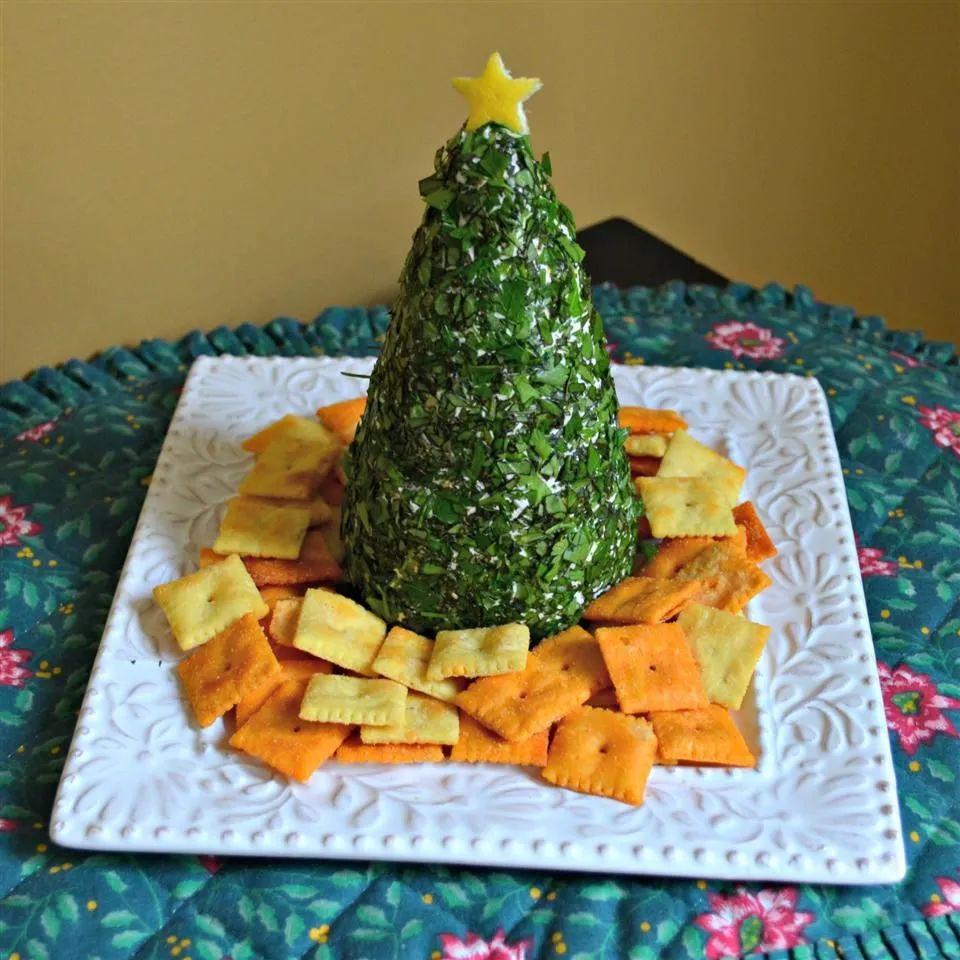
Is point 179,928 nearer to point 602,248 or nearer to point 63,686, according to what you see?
point 63,686

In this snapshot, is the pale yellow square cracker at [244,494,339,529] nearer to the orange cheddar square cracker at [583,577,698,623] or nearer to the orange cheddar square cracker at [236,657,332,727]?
the orange cheddar square cracker at [236,657,332,727]

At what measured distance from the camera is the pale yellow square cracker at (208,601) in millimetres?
1065

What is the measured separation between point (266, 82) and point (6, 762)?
0.89 meters

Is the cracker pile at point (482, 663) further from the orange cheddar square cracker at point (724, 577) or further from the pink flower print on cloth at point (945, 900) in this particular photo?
the pink flower print on cloth at point (945, 900)

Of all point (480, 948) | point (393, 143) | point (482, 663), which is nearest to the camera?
point (480, 948)

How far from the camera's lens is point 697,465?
48.8 inches

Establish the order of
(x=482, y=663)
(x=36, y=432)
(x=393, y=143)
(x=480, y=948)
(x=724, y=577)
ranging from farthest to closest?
(x=393, y=143), (x=36, y=432), (x=724, y=577), (x=482, y=663), (x=480, y=948)

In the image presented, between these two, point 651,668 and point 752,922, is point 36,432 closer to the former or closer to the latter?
point 651,668

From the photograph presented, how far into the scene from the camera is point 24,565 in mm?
1226

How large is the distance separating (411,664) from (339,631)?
0.22 ft

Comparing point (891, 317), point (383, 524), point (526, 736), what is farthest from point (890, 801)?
point (891, 317)

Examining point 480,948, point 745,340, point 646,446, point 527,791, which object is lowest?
point 480,948

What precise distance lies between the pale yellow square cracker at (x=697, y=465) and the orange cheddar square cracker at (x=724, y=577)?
9 cm

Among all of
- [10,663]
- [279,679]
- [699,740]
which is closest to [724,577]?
[699,740]
